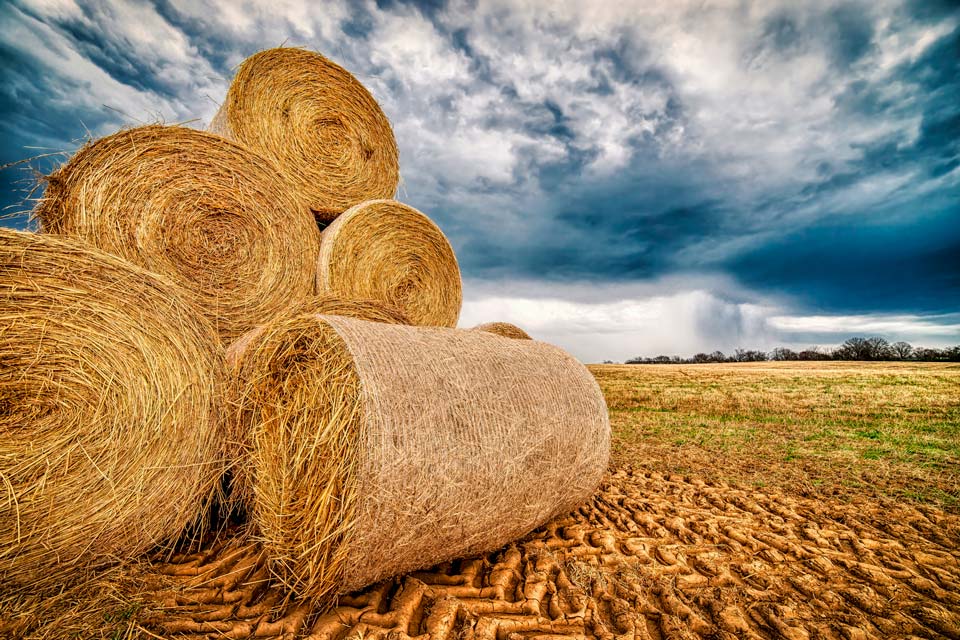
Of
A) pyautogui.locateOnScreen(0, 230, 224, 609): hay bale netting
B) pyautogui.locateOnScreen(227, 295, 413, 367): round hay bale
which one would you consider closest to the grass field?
pyautogui.locateOnScreen(227, 295, 413, 367): round hay bale

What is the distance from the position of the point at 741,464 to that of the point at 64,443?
7284 millimetres

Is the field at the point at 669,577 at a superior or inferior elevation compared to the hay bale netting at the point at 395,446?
inferior

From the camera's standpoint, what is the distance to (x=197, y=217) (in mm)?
4316

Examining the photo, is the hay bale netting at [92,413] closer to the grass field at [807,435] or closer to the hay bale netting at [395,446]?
the hay bale netting at [395,446]

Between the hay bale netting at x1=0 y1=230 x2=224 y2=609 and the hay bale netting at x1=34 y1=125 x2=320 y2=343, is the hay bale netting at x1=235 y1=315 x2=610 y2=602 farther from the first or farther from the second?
the hay bale netting at x1=34 y1=125 x2=320 y2=343

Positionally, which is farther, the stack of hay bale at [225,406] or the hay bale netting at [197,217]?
the hay bale netting at [197,217]

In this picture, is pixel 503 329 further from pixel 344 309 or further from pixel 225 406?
pixel 225 406

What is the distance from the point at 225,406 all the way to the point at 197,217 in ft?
6.30

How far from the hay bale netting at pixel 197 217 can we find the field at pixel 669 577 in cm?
227

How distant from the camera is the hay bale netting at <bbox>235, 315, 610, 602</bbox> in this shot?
2.56m

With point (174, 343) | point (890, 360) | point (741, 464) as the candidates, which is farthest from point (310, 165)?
point (890, 360)

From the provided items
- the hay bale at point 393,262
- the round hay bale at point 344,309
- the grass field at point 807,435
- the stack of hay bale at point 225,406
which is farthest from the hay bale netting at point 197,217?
the grass field at point 807,435

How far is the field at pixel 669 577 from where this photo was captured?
252cm

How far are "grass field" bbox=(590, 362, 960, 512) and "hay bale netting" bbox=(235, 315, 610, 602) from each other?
3442 millimetres
